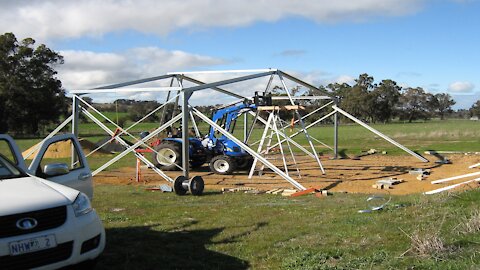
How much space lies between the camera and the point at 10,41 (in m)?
61.3

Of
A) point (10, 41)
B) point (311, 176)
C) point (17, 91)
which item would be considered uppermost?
point (10, 41)

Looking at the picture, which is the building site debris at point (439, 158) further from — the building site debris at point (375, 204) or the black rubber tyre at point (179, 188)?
the black rubber tyre at point (179, 188)

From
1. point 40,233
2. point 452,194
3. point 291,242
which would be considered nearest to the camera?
point 40,233

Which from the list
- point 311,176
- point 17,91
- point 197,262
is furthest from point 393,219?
point 17,91

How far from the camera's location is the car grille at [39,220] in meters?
4.73

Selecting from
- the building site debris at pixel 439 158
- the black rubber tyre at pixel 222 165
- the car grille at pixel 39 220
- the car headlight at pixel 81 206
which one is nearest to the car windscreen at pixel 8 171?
the car headlight at pixel 81 206

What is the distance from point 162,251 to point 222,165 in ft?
42.3

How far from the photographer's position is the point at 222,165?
19672mm

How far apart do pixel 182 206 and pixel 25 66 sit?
57.6m

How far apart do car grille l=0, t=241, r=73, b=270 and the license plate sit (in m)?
0.04

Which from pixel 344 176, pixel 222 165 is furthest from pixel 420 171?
pixel 222 165

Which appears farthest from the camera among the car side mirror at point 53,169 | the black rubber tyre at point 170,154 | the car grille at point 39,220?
the black rubber tyre at point 170,154

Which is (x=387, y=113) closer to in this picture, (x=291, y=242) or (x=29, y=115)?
(x=29, y=115)

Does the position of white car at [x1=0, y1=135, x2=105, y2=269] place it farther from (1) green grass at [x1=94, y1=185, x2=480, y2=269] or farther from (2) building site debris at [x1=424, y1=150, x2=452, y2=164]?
(2) building site debris at [x1=424, y1=150, x2=452, y2=164]
